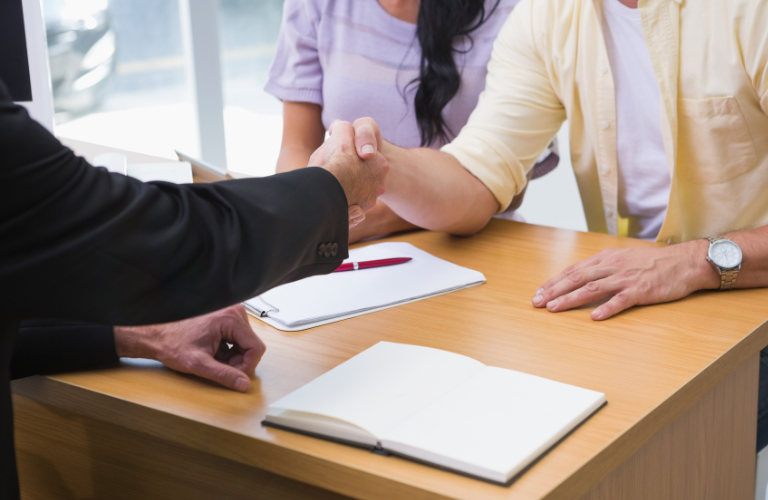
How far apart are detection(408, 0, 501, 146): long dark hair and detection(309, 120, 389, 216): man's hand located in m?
0.56

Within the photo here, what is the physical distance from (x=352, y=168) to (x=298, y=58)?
90cm

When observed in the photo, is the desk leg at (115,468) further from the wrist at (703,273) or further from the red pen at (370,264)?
the wrist at (703,273)

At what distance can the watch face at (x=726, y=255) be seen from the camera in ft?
2.96

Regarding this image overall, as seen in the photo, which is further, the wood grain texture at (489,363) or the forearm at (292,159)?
the forearm at (292,159)

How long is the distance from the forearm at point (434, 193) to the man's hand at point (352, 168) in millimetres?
135

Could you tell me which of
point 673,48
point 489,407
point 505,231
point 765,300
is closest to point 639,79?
point 673,48

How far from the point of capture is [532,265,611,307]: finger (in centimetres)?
88

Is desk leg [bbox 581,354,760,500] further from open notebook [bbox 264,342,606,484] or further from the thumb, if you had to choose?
the thumb

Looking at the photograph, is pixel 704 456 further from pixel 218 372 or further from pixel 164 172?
pixel 164 172

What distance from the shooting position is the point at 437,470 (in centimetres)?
53

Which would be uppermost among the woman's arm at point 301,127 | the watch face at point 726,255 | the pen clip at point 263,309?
the woman's arm at point 301,127

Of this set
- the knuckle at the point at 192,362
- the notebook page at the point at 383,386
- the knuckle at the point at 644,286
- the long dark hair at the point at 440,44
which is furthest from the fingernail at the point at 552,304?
the long dark hair at the point at 440,44

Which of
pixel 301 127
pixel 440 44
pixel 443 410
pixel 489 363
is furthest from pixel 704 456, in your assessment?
pixel 301 127

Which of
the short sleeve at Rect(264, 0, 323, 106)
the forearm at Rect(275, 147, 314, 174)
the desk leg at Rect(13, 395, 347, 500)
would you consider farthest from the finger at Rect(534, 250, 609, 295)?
the short sleeve at Rect(264, 0, 323, 106)
